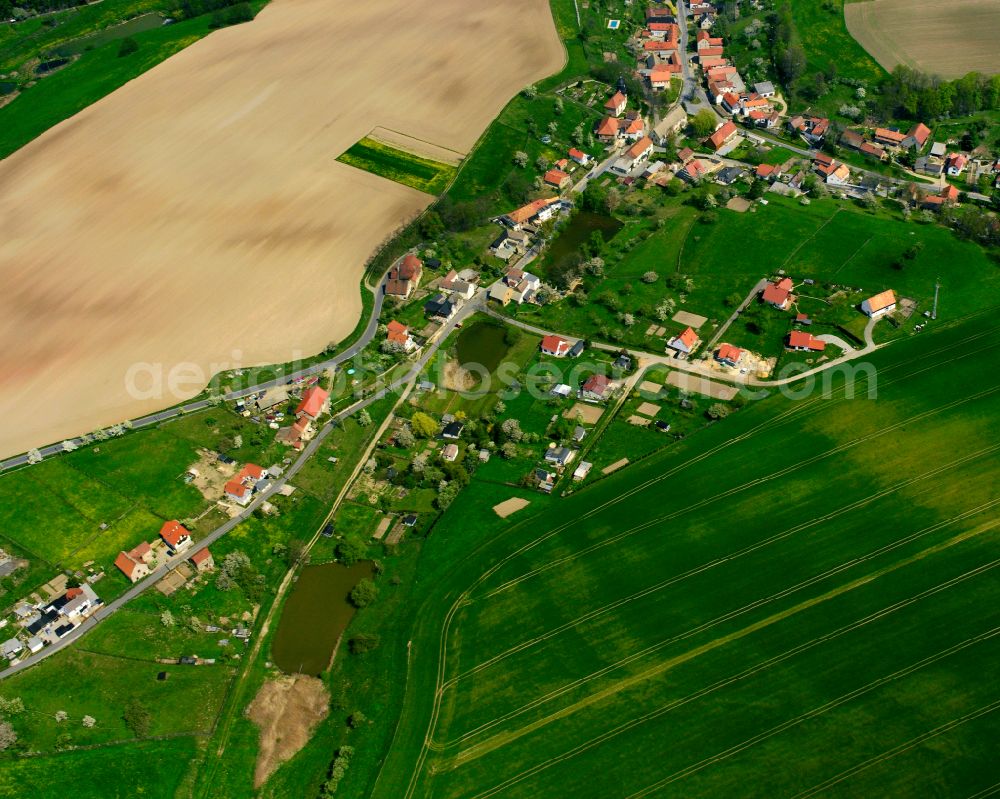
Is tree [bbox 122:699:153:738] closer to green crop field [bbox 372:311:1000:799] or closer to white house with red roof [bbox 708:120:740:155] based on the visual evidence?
green crop field [bbox 372:311:1000:799]

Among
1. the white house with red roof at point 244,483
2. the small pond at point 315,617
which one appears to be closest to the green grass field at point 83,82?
the white house with red roof at point 244,483

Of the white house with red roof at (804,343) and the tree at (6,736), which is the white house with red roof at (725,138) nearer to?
the white house with red roof at (804,343)

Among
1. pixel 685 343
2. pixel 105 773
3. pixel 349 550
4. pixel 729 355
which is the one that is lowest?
pixel 729 355

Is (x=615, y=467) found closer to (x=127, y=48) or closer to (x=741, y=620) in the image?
(x=741, y=620)

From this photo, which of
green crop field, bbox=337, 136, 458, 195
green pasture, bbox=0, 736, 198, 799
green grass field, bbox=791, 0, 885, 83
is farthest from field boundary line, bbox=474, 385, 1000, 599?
green grass field, bbox=791, 0, 885, 83

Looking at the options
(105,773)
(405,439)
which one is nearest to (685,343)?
(405,439)

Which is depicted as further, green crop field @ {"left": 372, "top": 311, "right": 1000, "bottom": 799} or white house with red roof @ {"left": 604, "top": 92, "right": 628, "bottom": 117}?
white house with red roof @ {"left": 604, "top": 92, "right": 628, "bottom": 117}
